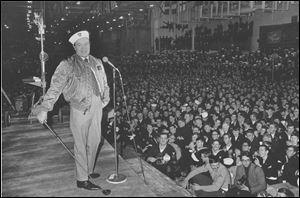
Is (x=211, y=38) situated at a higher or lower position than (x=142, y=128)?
higher

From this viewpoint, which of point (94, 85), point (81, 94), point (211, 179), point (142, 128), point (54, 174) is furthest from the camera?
point (142, 128)

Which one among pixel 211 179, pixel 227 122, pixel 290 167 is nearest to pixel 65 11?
pixel 227 122

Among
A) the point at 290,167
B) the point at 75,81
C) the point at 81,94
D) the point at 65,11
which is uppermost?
the point at 65,11

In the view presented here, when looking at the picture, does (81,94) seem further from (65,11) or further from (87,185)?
(65,11)

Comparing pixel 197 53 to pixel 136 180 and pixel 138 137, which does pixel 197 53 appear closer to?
pixel 138 137

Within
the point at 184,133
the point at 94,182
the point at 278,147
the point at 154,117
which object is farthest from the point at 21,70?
the point at 94,182

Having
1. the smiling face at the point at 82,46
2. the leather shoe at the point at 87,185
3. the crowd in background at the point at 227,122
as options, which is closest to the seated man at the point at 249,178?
the crowd in background at the point at 227,122

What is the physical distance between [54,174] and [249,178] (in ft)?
13.8

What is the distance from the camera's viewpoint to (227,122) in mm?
10320

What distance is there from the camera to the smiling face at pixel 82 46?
4099mm

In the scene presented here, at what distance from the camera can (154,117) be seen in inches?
489

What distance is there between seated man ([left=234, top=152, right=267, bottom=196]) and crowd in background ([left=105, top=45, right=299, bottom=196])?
0.15 metres

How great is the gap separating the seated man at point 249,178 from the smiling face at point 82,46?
14.8ft

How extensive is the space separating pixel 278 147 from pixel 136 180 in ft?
18.3
